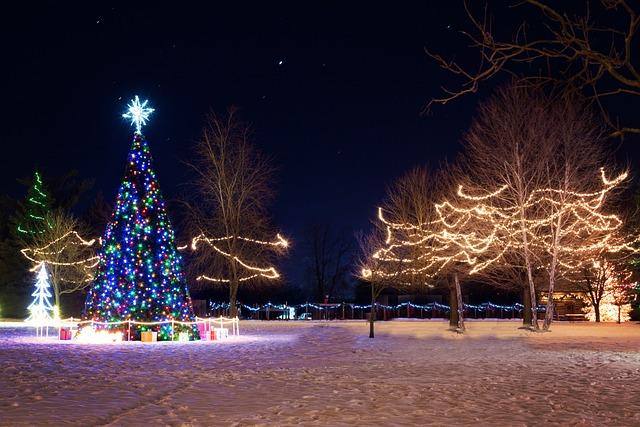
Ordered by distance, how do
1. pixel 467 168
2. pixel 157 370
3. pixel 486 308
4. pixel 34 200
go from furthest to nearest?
pixel 34 200 → pixel 486 308 → pixel 467 168 → pixel 157 370

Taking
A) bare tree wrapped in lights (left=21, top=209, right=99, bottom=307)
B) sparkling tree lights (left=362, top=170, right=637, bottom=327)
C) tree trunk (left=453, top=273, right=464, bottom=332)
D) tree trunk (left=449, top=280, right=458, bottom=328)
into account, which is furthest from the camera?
bare tree wrapped in lights (left=21, top=209, right=99, bottom=307)

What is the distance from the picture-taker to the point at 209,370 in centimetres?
1452

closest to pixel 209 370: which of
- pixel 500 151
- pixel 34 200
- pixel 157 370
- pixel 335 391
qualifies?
pixel 157 370

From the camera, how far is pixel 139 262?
952 inches

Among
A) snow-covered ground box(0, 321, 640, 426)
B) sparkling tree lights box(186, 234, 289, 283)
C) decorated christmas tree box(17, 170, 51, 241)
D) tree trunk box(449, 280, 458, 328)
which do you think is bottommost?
snow-covered ground box(0, 321, 640, 426)

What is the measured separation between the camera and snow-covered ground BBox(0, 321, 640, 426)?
9.23 metres

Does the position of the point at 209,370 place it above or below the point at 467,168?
below

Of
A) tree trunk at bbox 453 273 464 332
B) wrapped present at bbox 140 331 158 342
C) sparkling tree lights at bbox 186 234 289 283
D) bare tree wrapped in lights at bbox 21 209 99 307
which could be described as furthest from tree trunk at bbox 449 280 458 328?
bare tree wrapped in lights at bbox 21 209 99 307

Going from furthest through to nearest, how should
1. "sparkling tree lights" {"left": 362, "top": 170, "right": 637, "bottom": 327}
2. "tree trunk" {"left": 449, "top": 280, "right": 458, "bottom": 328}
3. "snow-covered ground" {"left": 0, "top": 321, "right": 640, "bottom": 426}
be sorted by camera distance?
"tree trunk" {"left": 449, "top": 280, "right": 458, "bottom": 328}
"sparkling tree lights" {"left": 362, "top": 170, "right": 637, "bottom": 327}
"snow-covered ground" {"left": 0, "top": 321, "right": 640, "bottom": 426}

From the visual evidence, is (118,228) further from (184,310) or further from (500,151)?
(500,151)

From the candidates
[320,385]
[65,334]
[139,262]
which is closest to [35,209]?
[65,334]

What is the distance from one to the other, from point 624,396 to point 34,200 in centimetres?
5221

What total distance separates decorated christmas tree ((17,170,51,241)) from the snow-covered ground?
37.4m

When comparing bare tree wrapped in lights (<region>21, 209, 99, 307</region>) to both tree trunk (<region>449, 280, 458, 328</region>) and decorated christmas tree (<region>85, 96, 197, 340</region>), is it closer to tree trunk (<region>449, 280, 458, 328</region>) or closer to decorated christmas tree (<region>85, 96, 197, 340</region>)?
decorated christmas tree (<region>85, 96, 197, 340</region>)
